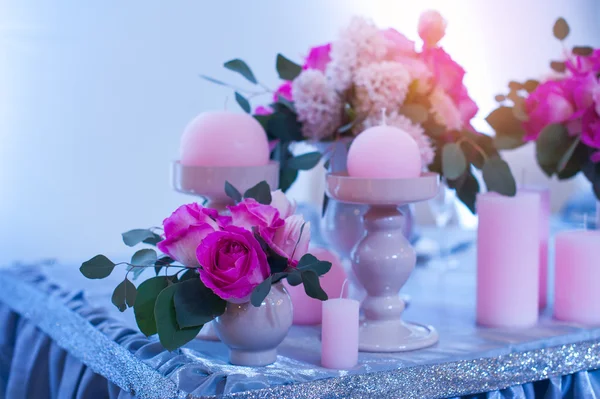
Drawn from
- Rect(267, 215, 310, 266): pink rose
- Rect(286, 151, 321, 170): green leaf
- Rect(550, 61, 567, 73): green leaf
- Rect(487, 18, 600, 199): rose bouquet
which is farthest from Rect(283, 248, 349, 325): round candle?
Rect(550, 61, 567, 73): green leaf

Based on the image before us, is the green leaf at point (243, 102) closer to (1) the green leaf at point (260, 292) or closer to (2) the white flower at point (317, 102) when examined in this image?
(2) the white flower at point (317, 102)

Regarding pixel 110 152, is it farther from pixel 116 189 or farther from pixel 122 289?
pixel 122 289

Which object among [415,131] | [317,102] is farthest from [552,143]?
[317,102]

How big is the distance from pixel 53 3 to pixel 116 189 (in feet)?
2.19

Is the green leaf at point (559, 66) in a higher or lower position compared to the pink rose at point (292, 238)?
higher

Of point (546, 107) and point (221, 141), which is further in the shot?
point (546, 107)

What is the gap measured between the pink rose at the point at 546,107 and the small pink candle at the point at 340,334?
496mm

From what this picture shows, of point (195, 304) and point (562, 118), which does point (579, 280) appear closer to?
point (562, 118)

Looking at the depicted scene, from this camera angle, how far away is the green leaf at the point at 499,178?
1.02 m

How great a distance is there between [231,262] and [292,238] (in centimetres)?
8

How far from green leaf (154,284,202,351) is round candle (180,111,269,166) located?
28 centimetres

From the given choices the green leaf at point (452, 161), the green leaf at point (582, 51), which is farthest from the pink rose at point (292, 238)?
the green leaf at point (582, 51)

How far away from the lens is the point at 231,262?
2.35 feet

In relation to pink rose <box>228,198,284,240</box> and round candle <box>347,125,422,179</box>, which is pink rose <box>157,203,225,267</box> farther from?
round candle <box>347,125,422,179</box>
